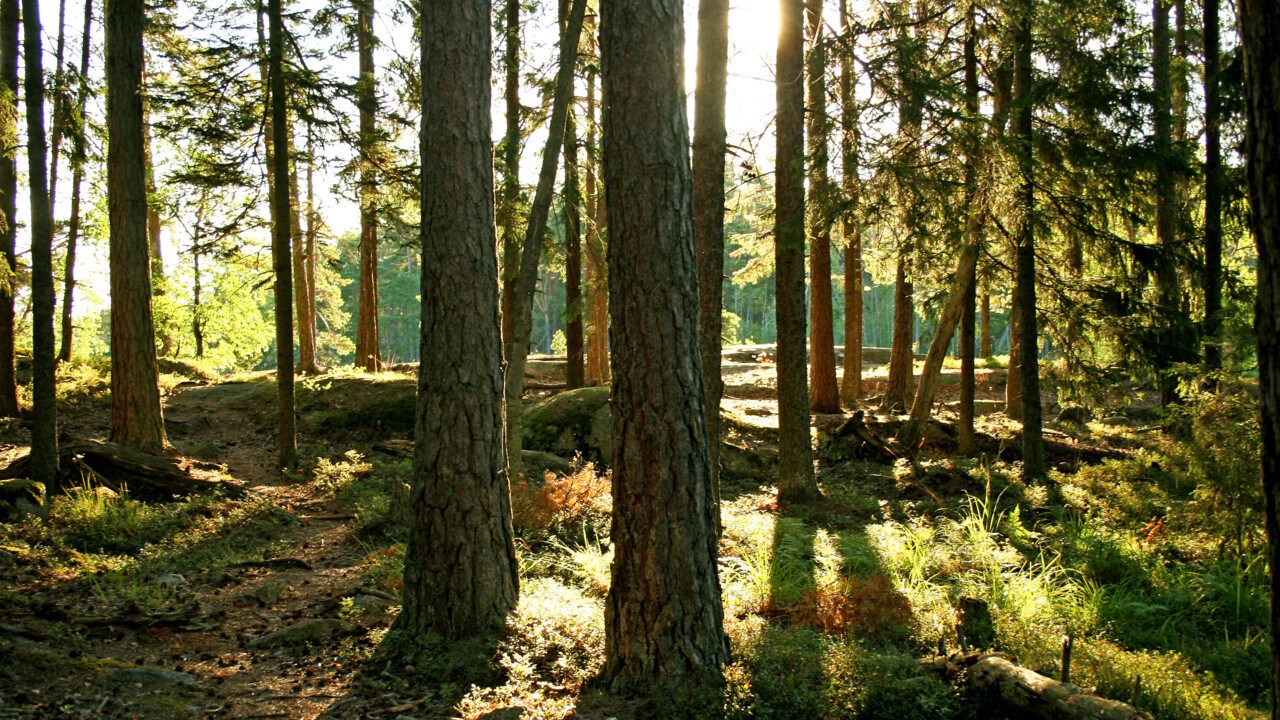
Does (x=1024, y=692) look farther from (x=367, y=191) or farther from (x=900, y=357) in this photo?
(x=900, y=357)

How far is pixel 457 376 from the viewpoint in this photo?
5469 mm

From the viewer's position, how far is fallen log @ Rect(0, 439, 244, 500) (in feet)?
27.7

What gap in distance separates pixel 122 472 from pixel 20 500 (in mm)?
1289

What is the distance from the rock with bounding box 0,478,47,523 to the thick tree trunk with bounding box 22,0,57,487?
Result: 0.48 ft

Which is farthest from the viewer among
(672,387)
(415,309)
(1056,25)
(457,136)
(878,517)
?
(415,309)

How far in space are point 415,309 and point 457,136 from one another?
2287 inches

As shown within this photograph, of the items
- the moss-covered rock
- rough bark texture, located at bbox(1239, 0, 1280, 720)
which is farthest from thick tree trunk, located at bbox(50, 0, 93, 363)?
rough bark texture, located at bbox(1239, 0, 1280, 720)

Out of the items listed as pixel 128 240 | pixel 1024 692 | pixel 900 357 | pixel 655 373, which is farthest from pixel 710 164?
pixel 900 357

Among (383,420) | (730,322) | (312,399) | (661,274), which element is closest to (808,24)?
(661,274)

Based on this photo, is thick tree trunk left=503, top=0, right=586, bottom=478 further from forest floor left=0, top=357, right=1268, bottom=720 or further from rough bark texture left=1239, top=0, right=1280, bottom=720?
rough bark texture left=1239, top=0, right=1280, bottom=720

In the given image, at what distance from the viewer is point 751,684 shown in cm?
446

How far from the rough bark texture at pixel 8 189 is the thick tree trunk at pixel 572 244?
263 inches

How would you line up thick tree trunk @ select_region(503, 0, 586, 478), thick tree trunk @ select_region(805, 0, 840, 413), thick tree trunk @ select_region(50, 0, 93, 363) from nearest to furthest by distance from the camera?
thick tree trunk @ select_region(503, 0, 586, 478) < thick tree trunk @ select_region(805, 0, 840, 413) < thick tree trunk @ select_region(50, 0, 93, 363)

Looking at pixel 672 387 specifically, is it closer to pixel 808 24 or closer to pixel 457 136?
pixel 457 136
